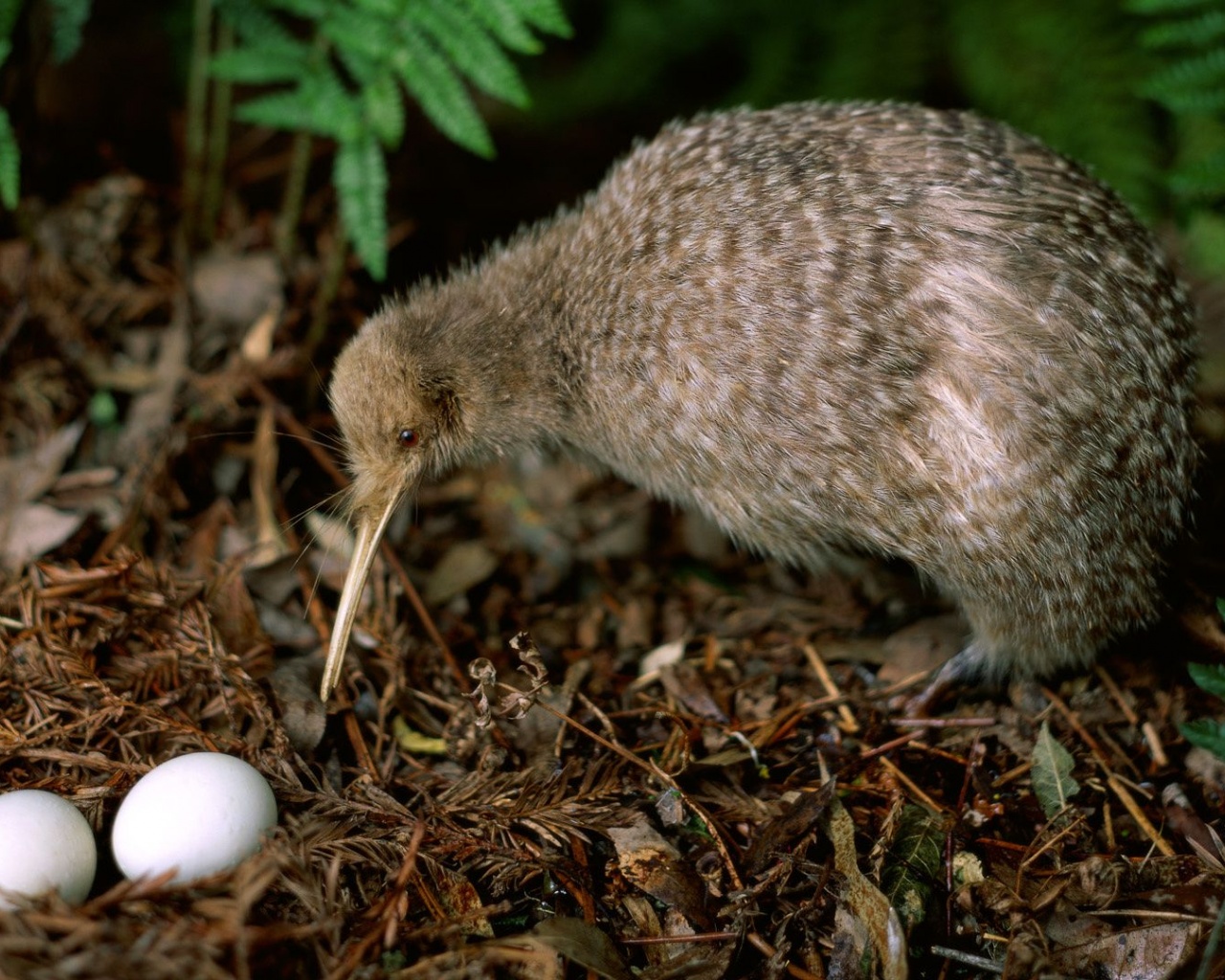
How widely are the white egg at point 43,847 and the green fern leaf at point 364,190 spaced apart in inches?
72.8

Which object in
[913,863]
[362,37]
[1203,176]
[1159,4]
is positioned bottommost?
[913,863]

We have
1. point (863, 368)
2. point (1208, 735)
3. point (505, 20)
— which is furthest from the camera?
point (505, 20)

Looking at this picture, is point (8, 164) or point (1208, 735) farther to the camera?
point (8, 164)

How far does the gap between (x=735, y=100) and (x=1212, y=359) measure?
2.22 meters

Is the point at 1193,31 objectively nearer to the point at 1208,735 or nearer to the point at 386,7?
the point at 1208,735

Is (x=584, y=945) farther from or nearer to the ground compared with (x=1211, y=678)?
nearer to the ground

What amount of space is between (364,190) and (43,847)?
7.01ft

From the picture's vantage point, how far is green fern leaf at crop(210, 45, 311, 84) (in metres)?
3.33

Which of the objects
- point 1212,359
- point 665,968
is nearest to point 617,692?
point 665,968

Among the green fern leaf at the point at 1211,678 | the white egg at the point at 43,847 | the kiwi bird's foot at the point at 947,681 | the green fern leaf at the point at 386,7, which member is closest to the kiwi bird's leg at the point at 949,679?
the kiwi bird's foot at the point at 947,681

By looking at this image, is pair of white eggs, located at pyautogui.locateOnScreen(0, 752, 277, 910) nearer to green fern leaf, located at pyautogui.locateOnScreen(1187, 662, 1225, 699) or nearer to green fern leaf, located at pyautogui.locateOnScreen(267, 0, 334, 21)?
green fern leaf, located at pyautogui.locateOnScreen(1187, 662, 1225, 699)

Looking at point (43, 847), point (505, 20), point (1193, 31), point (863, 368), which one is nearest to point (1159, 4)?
point (1193, 31)

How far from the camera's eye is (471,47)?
10.5ft

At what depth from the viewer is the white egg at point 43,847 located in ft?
7.13
